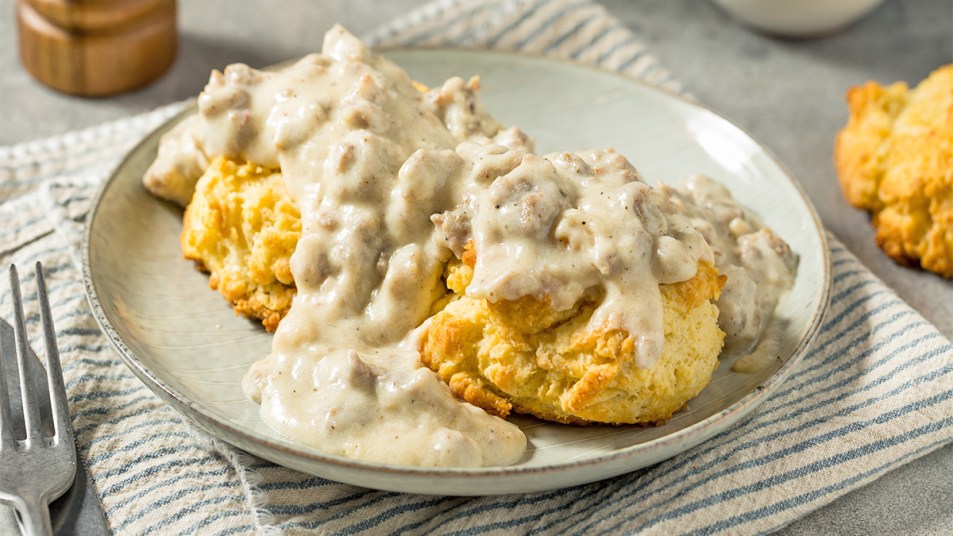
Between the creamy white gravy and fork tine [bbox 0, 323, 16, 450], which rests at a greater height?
the creamy white gravy

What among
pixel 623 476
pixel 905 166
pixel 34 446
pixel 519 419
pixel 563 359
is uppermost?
pixel 905 166

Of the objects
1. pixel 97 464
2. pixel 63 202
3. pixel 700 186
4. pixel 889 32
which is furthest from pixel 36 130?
pixel 889 32

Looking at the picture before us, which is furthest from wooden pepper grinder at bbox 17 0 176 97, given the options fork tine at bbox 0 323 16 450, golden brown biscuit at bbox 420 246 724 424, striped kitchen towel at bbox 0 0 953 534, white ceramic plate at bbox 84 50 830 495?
golden brown biscuit at bbox 420 246 724 424

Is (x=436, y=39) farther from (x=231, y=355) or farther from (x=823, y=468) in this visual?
(x=823, y=468)

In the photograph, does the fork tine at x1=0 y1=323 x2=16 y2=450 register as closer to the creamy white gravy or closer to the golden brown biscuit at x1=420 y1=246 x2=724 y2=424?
the creamy white gravy

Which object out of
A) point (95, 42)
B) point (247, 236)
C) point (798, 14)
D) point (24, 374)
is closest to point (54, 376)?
point (24, 374)

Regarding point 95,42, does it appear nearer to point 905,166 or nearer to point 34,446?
point 34,446
